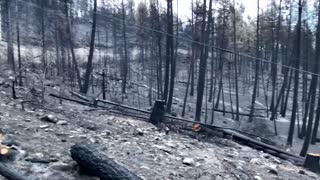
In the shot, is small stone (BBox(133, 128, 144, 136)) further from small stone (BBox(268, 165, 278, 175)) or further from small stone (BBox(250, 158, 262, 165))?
small stone (BBox(268, 165, 278, 175))

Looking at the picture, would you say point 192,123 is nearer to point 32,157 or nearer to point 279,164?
point 279,164

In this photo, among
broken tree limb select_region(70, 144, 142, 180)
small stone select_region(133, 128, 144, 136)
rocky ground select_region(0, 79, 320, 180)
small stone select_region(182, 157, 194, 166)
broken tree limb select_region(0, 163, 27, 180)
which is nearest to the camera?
broken tree limb select_region(0, 163, 27, 180)

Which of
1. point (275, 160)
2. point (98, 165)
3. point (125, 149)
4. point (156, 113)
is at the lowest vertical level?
point (275, 160)

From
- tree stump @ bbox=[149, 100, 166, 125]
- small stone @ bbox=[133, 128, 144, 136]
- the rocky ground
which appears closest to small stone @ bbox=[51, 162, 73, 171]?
the rocky ground

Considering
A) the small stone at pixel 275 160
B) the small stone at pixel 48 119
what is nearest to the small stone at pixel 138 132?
the small stone at pixel 48 119

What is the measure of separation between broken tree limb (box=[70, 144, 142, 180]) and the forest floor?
0.65 feet

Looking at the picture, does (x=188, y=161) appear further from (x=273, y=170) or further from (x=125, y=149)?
(x=273, y=170)

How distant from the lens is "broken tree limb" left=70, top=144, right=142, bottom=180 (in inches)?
206

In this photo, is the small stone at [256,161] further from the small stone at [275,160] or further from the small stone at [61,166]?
the small stone at [61,166]

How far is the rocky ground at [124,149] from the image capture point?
18.9 ft

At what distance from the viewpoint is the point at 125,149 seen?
6914mm

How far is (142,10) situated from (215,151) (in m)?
31.1

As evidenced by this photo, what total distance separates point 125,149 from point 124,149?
21mm

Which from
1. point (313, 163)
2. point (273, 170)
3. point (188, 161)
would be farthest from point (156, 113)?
point (313, 163)
